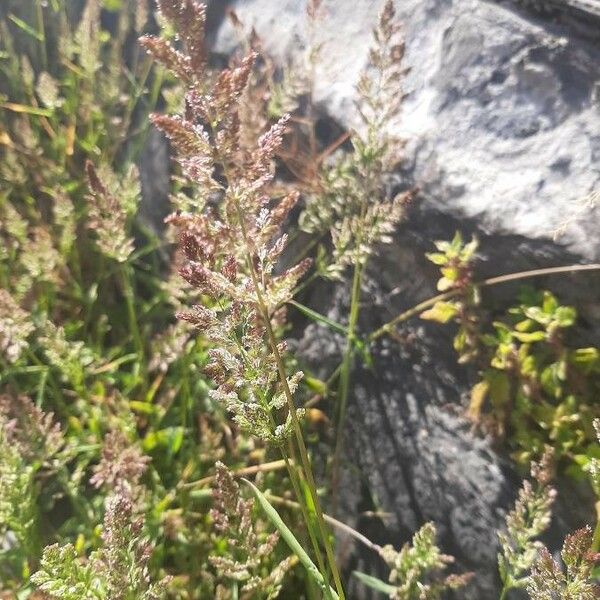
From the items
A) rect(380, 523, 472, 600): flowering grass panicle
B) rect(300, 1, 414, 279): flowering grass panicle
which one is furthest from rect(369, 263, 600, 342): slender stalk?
rect(380, 523, 472, 600): flowering grass panicle

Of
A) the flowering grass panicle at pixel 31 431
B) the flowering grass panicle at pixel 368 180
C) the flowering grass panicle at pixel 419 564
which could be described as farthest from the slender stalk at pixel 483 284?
the flowering grass panicle at pixel 31 431

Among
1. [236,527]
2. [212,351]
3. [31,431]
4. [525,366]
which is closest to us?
[212,351]

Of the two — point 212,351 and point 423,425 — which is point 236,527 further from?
point 423,425

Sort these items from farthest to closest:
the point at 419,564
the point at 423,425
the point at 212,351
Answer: the point at 423,425 → the point at 419,564 → the point at 212,351

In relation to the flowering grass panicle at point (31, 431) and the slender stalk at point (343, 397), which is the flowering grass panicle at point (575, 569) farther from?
the flowering grass panicle at point (31, 431)

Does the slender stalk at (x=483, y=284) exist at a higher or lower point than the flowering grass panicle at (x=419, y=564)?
higher

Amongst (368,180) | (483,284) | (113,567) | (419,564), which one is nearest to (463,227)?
(483,284)

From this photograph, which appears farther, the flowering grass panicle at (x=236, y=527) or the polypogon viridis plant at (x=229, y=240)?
the flowering grass panicle at (x=236, y=527)
